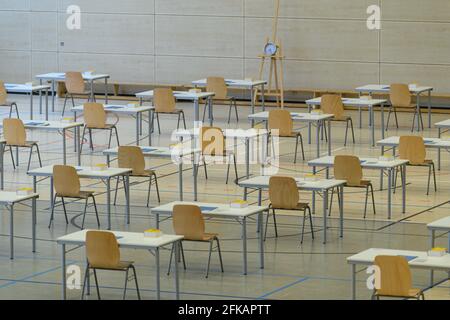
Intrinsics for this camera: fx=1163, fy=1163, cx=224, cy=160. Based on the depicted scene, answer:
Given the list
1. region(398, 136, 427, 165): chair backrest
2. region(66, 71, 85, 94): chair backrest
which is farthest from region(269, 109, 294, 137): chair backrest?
region(66, 71, 85, 94): chair backrest

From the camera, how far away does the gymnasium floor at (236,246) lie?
12609mm

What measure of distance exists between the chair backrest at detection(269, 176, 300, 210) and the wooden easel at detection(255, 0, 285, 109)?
11733 millimetres

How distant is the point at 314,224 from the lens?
15.9 m

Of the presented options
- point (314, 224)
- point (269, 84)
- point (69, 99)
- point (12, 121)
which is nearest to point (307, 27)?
point (269, 84)

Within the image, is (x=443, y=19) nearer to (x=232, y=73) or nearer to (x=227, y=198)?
(x=232, y=73)

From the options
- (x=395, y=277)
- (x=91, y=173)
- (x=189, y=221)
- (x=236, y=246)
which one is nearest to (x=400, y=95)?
(x=91, y=173)

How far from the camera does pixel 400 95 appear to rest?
24.0 meters

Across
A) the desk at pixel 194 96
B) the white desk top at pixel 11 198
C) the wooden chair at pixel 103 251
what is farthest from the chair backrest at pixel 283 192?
the desk at pixel 194 96

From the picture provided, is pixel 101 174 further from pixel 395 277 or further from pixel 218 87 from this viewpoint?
pixel 218 87

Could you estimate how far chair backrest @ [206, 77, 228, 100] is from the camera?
25125 millimetres

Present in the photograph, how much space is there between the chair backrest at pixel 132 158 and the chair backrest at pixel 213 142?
1603mm

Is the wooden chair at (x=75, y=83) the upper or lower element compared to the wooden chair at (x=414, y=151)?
upper

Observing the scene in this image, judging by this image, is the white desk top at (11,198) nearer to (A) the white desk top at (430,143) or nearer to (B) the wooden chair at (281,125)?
(A) the white desk top at (430,143)

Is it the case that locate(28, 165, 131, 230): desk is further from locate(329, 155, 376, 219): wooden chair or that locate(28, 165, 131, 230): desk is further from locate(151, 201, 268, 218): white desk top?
locate(329, 155, 376, 219): wooden chair
